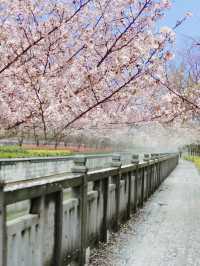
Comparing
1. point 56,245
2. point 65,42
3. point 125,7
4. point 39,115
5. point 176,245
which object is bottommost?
point 176,245

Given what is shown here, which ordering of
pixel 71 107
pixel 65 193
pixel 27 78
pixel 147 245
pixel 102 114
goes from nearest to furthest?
pixel 65 193 → pixel 147 245 → pixel 27 78 → pixel 71 107 → pixel 102 114

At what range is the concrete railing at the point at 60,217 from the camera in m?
4.66

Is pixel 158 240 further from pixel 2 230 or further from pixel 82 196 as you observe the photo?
pixel 2 230

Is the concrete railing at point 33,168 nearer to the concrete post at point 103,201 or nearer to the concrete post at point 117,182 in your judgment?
the concrete post at point 103,201

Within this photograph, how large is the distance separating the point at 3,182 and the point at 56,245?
2.11m

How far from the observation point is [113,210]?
33.2ft

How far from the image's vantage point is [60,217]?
612 cm

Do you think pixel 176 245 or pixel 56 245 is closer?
pixel 56 245

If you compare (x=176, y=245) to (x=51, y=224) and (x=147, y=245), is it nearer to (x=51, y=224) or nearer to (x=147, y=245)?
(x=147, y=245)

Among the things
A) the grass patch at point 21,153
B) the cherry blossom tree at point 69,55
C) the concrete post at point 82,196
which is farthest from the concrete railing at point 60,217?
the grass patch at point 21,153

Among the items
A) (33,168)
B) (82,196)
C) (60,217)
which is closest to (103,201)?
(82,196)

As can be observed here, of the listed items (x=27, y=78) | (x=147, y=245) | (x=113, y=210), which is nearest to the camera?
(x=147, y=245)

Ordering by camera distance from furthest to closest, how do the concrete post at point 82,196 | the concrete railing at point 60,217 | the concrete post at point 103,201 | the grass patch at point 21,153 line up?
the grass patch at point 21,153 → the concrete post at point 103,201 → the concrete post at point 82,196 → the concrete railing at point 60,217

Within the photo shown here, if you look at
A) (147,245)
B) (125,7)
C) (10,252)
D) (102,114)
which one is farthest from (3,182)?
(102,114)
